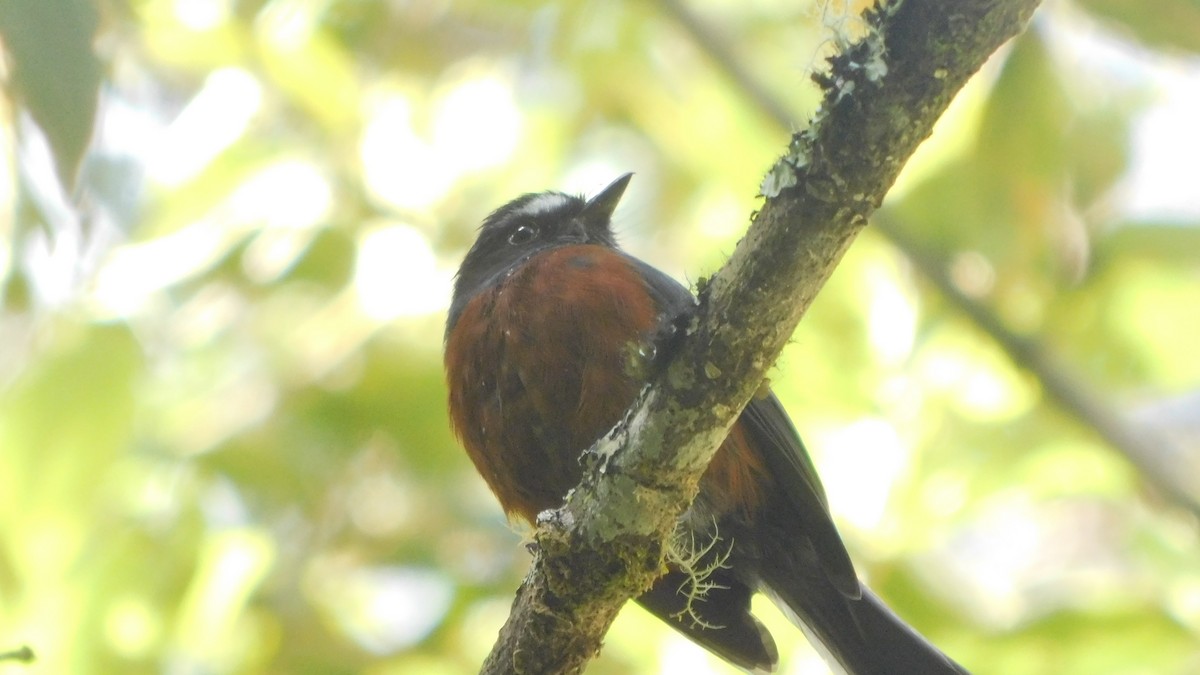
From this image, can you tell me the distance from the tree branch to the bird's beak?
208cm

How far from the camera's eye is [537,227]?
4691 mm

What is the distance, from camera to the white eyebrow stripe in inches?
186

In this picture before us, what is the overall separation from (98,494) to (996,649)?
3.01m

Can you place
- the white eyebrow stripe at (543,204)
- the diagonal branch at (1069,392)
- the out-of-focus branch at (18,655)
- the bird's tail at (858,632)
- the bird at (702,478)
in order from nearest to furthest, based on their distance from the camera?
1. the out-of-focus branch at (18,655)
2. the bird at (702,478)
3. the bird's tail at (858,632)
4. the diagonal branch at (1069,392)
5. the white eyebrow stripe at (543,204)

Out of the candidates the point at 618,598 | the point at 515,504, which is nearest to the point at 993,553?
the point at 515,504

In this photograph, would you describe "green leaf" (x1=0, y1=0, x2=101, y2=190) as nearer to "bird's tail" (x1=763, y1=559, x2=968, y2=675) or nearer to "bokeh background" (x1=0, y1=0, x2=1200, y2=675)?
"bokeh background" (x1=0, y1=0, x2=1200, y2=675)

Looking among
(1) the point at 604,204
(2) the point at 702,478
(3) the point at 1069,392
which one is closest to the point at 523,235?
(1) the point at 604,204

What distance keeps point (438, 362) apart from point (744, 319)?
8.52 feet

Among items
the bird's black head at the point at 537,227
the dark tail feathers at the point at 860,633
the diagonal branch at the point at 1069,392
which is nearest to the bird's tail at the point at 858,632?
the dark tail feathers at the point at 860,633

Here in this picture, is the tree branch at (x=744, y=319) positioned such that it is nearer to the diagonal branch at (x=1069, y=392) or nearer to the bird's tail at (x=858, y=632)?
the bird's tail at (x=858, y=632)

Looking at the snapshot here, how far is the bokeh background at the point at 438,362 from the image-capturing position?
13.0 feet

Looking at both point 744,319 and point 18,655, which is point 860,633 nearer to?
point 744,319

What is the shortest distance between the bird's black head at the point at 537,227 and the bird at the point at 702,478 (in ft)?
1.48

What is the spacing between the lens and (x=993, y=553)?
6504 mm
